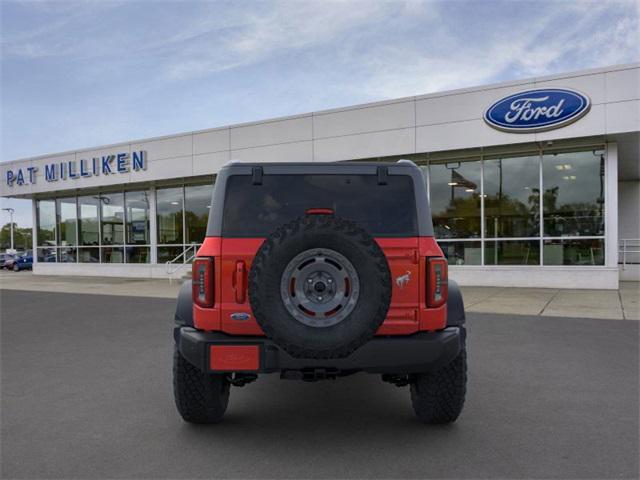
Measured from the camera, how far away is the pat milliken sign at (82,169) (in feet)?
68.7

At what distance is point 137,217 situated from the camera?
73.3 feet

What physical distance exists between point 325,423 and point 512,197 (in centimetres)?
1274

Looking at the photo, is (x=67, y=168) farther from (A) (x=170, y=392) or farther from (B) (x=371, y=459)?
(B) (x=371, y=459)

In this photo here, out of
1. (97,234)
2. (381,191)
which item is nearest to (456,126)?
(381,191)

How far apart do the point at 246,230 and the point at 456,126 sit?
12.6m

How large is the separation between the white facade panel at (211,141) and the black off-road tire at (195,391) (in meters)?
15.8

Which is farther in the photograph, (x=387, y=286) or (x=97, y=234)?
(x=97, y=234)

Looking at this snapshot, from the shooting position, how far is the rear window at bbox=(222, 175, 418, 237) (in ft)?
11.2

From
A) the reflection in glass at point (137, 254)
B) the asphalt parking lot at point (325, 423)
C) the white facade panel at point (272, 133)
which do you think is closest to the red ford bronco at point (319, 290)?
the asphalt parking lot at point (325, 423)

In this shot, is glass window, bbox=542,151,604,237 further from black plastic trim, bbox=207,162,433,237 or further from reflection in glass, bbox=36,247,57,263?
reflection in glass, bbox=36,247,57,263

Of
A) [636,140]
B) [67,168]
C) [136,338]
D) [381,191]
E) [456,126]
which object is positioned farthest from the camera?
[67,168]

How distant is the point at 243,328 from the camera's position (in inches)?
127

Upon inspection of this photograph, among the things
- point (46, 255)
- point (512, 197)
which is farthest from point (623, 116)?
point (46, 255)

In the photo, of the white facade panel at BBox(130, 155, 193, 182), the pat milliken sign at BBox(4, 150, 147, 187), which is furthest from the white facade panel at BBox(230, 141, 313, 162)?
the pat milliken sign at BBox(4, 150, 147, 187)
